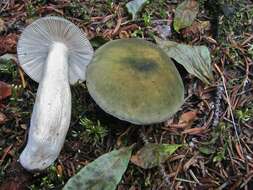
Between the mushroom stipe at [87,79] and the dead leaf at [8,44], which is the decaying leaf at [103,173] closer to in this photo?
the mushroom stipe at [87,79]

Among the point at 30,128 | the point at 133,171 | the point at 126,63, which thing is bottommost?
the point at 133,171

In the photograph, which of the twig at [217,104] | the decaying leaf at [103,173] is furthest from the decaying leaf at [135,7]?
the decaying leaf at [103,173]

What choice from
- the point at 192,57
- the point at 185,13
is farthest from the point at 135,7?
the point at 192,57

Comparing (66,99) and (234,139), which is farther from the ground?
(66,99)

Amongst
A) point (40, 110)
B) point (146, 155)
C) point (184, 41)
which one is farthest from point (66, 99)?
point (184, 41)

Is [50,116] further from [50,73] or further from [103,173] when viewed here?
[103,173]

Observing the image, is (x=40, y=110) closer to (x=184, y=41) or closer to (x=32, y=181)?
(x=32, y=181)

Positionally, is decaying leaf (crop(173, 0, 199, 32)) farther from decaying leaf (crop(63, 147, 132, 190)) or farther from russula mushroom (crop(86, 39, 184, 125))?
decaying leaf (crop(63, 147, 132, 190))
